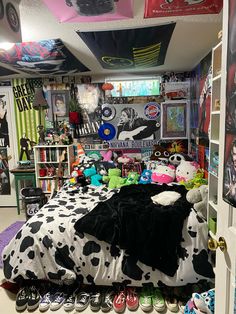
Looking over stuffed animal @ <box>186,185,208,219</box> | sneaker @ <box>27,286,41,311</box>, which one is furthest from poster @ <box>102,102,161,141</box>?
sneaker @ <box>27,286,41,311</box>

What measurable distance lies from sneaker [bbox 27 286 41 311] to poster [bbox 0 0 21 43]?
1904 mm

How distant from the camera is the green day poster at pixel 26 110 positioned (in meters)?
3.90

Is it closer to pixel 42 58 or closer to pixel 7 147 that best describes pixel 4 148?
pixel 7 147

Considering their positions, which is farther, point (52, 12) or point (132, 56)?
point (132, 56)

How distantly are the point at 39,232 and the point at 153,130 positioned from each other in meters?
2.38

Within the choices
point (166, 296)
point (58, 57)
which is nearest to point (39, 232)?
point (166, 296)

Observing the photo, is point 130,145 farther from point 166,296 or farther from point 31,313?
point 31,313

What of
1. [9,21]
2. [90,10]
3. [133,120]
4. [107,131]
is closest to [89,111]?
[107,131]

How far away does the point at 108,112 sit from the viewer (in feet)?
12.4

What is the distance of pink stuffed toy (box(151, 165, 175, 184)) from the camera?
2.97 metres

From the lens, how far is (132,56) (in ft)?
8.89

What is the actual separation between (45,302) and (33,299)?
0.11 meters

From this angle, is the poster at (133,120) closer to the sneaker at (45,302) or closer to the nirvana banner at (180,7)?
the nirvana banner at (180,7)

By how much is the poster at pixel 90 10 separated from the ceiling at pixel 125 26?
6cm
